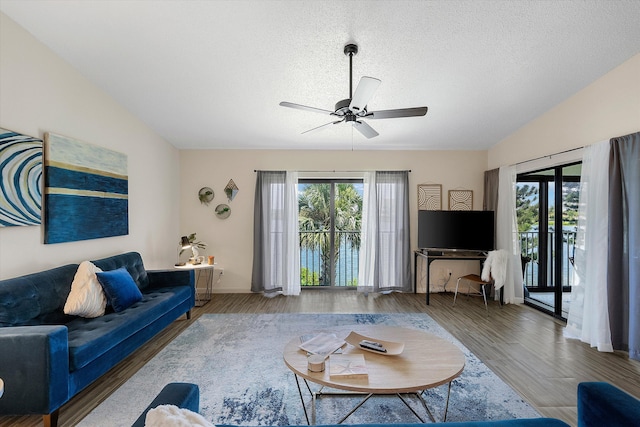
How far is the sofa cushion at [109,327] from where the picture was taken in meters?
2.01

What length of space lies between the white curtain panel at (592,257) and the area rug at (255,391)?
1.31 m

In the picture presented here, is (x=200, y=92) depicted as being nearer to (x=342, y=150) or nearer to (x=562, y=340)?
(x=342, y=150)

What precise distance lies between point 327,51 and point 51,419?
131 inches

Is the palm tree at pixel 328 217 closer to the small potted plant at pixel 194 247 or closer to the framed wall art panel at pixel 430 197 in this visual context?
the framed wall art panel at pixel 430 197

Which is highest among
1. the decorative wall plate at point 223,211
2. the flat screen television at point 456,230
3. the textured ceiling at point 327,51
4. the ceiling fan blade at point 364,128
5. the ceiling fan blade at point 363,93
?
the textured ceiling at point 327,51

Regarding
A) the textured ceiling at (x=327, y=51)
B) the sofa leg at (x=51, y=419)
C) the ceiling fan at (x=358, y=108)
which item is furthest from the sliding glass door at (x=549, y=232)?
the sofa leg at (x=51, y=419)

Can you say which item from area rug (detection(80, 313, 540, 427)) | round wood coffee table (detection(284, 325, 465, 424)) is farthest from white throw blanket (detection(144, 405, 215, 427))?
area rug (detection(80, 313, 540, 427))

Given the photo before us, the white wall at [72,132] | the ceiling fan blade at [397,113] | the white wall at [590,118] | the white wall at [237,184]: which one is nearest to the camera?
the white wall at [72,132]

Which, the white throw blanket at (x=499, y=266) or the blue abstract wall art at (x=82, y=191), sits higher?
the blue abstract wall art at (x=82, y=191)

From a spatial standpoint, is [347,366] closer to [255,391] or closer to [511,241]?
[255,391]

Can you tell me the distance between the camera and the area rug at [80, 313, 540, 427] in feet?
6.37

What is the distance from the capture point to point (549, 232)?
4074 mm

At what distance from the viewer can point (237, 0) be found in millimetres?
2162

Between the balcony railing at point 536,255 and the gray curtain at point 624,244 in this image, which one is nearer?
the gray curtain at point 624,244
